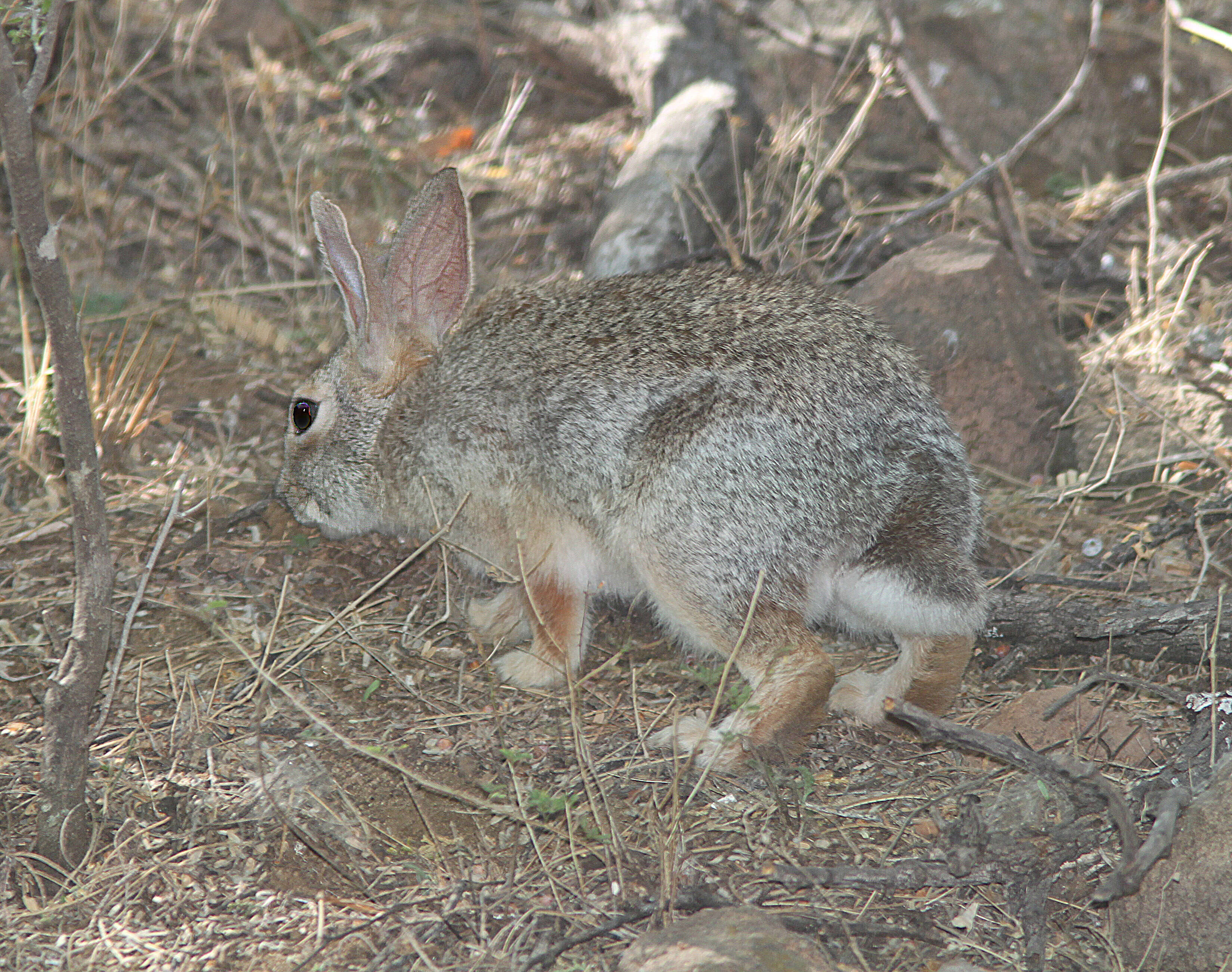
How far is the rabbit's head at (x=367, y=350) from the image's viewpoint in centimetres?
402

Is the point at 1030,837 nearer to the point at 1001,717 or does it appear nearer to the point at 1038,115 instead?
the point at 1001,717

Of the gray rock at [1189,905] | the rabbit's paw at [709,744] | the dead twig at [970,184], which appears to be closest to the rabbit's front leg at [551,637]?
the rabbit's paw at [709,744]

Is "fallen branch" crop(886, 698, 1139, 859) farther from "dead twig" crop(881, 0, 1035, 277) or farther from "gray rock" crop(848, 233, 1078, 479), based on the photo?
"dead twig" crop(881, 0, 1035, 277)

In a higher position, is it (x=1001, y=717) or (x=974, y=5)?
(x=974, y=5)

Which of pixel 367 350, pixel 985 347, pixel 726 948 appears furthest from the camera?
pixel 985 347

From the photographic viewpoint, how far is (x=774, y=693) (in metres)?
3.70

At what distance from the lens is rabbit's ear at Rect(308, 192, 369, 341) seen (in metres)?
3.98

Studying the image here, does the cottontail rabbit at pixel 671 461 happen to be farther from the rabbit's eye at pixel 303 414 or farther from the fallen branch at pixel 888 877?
the fallen branch at pixel 888 877

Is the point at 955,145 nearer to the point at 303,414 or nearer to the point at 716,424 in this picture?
the point at 716,424

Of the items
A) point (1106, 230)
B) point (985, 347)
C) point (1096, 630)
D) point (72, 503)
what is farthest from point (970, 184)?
point (72, 503)

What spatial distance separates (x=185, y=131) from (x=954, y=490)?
522 centimetres

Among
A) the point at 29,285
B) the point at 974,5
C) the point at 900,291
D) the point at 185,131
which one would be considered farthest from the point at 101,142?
the point at 974,5

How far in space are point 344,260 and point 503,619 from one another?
1.51 meters

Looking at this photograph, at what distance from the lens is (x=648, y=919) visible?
2938 mm
